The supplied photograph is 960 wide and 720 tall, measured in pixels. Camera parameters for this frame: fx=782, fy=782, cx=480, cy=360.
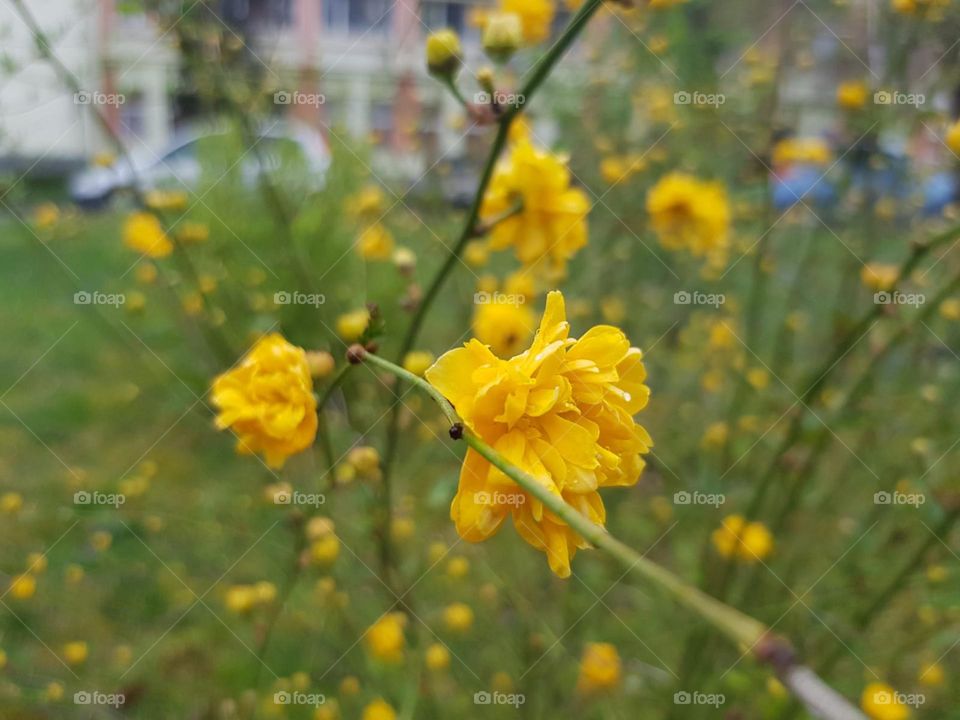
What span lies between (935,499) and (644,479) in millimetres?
790

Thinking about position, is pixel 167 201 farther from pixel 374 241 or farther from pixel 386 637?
pixel 386 637

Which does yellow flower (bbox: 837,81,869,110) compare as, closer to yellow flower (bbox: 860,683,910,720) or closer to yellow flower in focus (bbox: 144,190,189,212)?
yellow flower (bbox: 860,683,910,720)

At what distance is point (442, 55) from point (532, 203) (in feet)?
0.58

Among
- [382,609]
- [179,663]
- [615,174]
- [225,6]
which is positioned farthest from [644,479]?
[225,6]

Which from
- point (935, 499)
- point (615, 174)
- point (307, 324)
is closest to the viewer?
point (935, 499)

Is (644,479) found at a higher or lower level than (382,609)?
lower

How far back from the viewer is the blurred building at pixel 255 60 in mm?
1074

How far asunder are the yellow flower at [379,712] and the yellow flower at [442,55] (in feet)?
2.23

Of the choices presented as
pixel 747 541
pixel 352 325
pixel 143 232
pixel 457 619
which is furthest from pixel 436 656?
pixel 143 232

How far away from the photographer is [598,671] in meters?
1.05

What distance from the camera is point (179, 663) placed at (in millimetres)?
1203

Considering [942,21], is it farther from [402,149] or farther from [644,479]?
[402,149]

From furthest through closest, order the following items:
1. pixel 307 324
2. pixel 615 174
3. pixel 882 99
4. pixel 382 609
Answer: pixel 307 324 < pixel 615 174 < pixel 882 99 < pixel 382 609

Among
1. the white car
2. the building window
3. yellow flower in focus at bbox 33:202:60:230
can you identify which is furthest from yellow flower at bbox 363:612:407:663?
the building window
